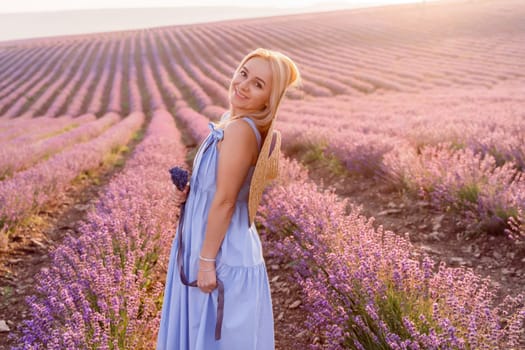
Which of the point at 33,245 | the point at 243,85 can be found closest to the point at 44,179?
the point at 33,245

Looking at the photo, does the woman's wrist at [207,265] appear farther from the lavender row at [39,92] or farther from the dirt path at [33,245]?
the lavender row at [39,92]

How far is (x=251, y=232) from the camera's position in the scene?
1.81 metres

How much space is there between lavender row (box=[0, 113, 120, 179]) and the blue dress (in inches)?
218

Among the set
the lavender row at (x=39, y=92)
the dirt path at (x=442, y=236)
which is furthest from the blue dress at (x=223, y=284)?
the lavender row at (x=39, y=92)

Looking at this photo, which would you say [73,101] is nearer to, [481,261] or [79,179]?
[79,179]

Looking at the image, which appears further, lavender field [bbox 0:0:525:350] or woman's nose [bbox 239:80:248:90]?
lavender field [bbox 0:0:525:350]

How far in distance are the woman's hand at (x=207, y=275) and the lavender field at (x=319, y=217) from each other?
42 centimetres

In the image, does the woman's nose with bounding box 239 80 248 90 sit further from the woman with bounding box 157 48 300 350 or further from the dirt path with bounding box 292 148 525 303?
the dirt path with bounding box 292 148 525 303

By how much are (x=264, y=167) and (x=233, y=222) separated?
0.93ft

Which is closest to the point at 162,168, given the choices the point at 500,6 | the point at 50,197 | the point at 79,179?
the point at 50,197

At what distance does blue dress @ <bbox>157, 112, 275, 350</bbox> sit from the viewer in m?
1.68

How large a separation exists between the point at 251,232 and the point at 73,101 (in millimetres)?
18283

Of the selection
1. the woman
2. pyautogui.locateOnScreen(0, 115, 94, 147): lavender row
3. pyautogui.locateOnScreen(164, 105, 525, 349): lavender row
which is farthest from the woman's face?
pyautogui.locateOnScreen(0, 115, 94, 147): lavender row

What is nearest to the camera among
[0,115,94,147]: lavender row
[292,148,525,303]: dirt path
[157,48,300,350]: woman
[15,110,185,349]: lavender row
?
[157,48,300,350]: woman
